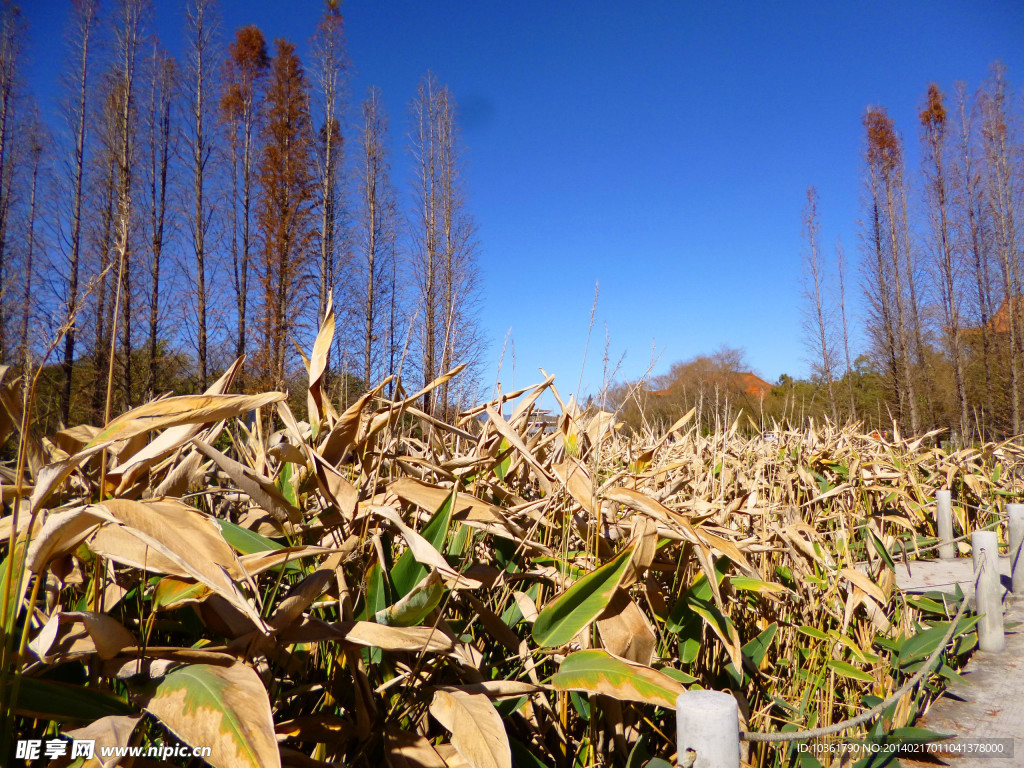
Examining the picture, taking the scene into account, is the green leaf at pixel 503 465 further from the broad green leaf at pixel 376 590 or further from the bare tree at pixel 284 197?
the bare tree at pixel 284 197

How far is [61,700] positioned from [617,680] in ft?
2.02

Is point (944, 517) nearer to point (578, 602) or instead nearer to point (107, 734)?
point (578, 602)

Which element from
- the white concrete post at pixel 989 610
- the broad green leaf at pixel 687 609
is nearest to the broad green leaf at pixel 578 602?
the broad green leaf at pixel 687 609

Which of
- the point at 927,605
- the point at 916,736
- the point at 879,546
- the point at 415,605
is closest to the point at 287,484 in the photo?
the point at 415,605

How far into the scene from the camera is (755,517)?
1.75 meters

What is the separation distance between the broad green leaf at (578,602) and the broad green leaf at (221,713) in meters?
0.41

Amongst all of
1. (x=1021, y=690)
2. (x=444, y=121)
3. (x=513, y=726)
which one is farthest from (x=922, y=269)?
(x=513, y=726)

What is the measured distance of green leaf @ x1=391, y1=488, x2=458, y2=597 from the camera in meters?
0.85

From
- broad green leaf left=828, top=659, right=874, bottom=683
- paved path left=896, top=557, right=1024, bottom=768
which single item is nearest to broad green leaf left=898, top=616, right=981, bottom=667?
paved path left=896, top=557, right=1024, bottom=768

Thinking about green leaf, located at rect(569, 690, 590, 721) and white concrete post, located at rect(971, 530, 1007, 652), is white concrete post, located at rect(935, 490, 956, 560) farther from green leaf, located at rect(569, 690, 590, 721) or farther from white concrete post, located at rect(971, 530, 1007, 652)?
green leaf, located at rect(569, 690, 590, 721)

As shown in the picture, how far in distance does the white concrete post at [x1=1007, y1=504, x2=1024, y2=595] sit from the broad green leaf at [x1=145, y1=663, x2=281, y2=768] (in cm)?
316

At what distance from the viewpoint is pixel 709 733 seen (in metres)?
0.64

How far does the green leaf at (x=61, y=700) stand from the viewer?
558 millimetres

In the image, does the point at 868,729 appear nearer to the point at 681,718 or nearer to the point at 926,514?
the point at 681,718
